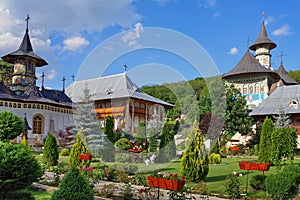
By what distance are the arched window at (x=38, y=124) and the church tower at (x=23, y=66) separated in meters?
2.73

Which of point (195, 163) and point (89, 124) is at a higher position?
point (89, 124)

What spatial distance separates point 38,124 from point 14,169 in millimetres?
19840

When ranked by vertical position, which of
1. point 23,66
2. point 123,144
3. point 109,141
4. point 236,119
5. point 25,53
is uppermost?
point 25,53

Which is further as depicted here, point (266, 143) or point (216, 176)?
point (266, 143)

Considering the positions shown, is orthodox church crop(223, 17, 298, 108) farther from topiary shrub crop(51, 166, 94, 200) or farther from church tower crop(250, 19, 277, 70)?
topiary shrub crop(51, 166, 94, 200)

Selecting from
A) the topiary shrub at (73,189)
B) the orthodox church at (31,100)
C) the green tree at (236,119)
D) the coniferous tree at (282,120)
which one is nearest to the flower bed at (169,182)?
the topiary shrub at (73,189)

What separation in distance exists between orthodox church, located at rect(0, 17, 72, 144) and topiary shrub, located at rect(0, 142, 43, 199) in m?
18.0

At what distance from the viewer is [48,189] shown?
7.89m

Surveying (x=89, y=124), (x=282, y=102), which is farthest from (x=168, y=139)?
(x=282, y=102)

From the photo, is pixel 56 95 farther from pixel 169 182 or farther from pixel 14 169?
pixel 169 182

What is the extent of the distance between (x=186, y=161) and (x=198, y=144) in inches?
24.2

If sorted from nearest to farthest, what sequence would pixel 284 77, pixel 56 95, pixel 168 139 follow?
pixel 168 139 < pixel 56 95 < pixel 284 77

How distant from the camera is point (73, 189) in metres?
5.16

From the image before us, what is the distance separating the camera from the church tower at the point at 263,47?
1341 inches
